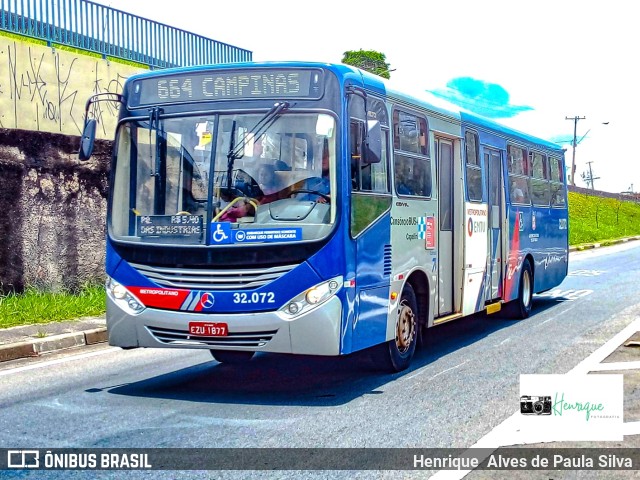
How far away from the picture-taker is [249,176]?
7879 millimetres

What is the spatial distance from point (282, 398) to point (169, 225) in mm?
1796

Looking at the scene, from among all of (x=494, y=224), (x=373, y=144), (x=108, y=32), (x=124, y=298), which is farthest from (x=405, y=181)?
(x=108, y=32)

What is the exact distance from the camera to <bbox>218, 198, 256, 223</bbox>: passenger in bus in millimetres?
7836

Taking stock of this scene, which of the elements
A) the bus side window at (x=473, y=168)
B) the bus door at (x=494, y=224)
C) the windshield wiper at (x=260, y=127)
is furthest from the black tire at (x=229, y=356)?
the bus door at (x=494, y=224)

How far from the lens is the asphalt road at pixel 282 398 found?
6375mm

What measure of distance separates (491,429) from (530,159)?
28.8ft

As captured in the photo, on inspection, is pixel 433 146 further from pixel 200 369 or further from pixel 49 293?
pixel 49 293

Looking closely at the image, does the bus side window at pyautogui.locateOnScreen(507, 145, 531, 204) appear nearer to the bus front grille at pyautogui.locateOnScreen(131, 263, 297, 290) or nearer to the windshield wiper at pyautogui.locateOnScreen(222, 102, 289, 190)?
the windshield wiper at pyautogui.locateOnScreen(222, 102, 289, 190)

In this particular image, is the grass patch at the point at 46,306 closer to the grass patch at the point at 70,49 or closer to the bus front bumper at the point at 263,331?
the bus front bumper at the point at 263,331

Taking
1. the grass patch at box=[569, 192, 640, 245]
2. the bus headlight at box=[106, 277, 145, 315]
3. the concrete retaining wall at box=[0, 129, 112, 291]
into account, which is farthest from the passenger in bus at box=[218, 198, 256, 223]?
the grass patch at box=[569, 192, 640, 245]

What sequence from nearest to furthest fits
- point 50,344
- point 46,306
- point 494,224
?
point 50,344
point 494,224
point 46,306

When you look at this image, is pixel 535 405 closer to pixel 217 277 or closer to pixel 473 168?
pixel 217 277

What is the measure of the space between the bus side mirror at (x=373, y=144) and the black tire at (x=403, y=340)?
1758 millimetres

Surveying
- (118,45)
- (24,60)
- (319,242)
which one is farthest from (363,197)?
(118,45)
